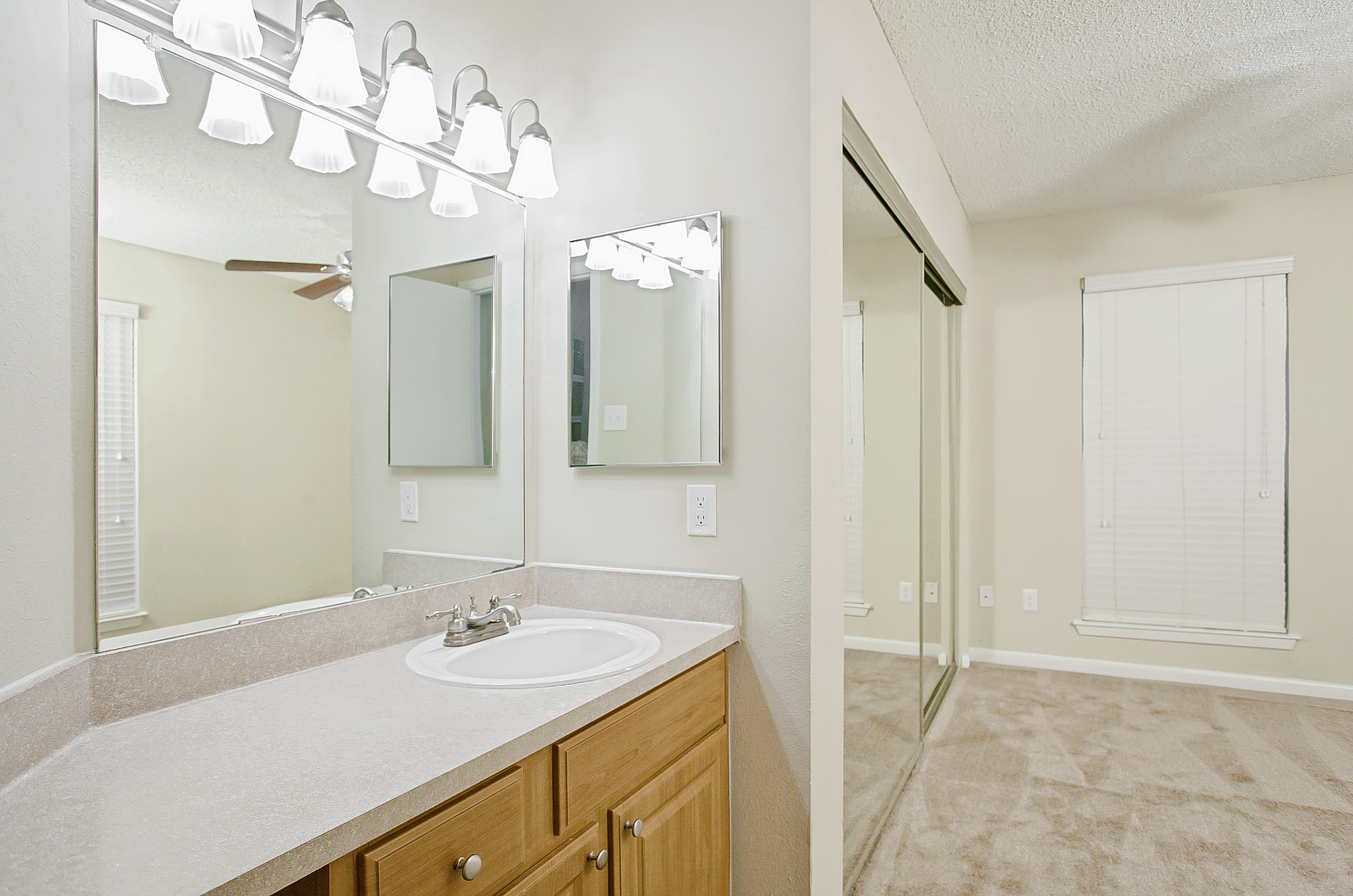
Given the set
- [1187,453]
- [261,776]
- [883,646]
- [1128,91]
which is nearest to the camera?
[261,776]

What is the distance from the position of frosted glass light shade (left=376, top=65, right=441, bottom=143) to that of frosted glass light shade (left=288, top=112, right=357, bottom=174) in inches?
3.4

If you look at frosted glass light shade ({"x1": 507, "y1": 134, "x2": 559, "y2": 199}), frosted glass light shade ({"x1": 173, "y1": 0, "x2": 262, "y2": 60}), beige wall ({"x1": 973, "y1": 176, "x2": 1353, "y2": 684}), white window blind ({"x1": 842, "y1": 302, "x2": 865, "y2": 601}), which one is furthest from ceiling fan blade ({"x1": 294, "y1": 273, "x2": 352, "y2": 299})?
beige wall ({"x1": 973, "y1": 176, "x2": 1353, "y2": 684})

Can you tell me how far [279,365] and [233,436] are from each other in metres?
0.15

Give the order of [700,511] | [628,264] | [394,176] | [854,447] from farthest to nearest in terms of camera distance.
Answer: [854,447] < [628,264] < [700,511] < [394,176]

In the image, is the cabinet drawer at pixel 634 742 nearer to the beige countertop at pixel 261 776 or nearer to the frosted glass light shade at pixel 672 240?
the beige countertop at pixel 261 776

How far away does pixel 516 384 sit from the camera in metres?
1.79

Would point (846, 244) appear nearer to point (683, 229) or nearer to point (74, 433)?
point (683, 229)

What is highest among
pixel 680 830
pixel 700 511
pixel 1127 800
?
pixel 700 511

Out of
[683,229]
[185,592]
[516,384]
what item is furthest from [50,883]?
[683,229]

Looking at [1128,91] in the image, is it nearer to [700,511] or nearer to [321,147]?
[700,511]

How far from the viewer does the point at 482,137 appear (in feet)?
5.01

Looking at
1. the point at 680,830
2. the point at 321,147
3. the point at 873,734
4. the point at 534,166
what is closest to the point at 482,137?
the point at 534,166

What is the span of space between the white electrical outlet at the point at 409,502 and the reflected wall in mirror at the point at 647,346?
394 mm

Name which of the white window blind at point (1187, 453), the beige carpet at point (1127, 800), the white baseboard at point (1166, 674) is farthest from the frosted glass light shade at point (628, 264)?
the white baseboard at point (1166, 674)
